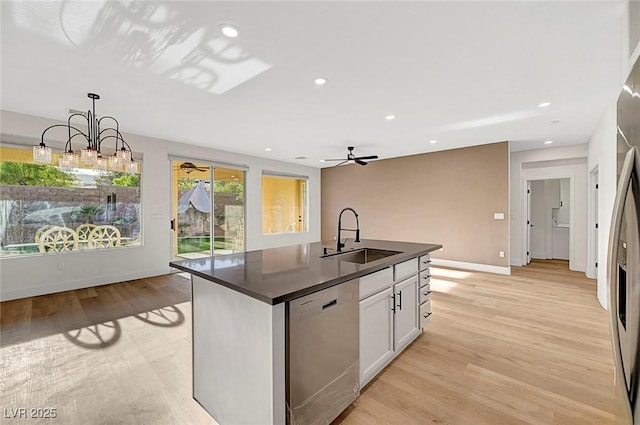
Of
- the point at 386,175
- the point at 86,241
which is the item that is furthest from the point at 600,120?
the point at 86,241

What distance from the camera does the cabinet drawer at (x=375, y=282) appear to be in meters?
1.93

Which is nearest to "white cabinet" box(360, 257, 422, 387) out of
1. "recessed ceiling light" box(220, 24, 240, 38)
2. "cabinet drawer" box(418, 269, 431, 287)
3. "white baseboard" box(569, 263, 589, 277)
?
"cabinet drawer" box(418, 269, 431, 287)

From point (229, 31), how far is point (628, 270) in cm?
255

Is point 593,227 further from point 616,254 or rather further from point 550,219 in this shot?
point 616,254

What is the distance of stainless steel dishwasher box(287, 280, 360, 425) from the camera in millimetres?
1433

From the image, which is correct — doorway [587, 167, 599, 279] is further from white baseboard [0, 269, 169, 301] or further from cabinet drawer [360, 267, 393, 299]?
white baseboard [0, 269, 169, 301]

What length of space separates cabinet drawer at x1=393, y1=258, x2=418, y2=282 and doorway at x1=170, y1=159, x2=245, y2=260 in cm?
473

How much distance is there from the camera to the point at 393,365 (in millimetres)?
2340

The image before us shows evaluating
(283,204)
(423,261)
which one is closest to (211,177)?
(283,204)

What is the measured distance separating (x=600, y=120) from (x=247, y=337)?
5.58 meters

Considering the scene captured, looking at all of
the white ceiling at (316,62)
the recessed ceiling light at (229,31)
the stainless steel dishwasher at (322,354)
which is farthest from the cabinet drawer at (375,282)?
the recessed ceiling light at (229,31)

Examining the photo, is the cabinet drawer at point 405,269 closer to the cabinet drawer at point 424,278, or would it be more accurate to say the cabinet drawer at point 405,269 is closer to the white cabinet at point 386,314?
the white cabinet at point 386,314

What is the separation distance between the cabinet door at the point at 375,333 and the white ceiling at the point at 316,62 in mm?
1986

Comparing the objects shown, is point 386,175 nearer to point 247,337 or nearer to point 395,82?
point 395,82
